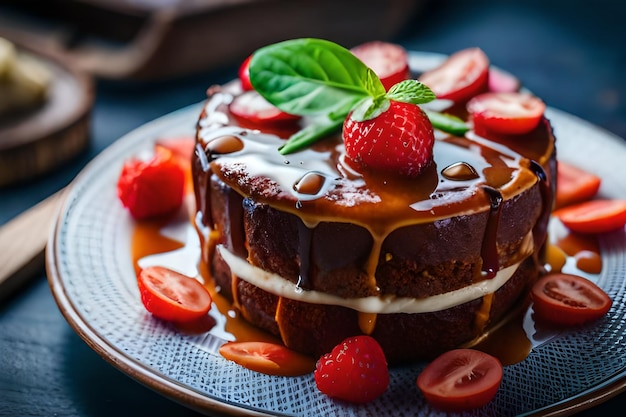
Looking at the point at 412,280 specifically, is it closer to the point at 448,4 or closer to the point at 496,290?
the point at 496,290

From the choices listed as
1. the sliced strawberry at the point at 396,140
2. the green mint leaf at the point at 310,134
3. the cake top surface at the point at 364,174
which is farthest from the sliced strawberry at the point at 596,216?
the green mint leaf at the point at 310,134

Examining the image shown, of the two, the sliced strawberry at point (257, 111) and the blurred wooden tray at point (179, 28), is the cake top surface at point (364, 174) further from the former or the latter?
the blurred wooden tray at point (179, 28)

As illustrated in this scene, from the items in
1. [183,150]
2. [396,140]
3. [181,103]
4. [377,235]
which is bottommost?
[181,103]

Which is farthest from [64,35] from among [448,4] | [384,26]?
[448,4]

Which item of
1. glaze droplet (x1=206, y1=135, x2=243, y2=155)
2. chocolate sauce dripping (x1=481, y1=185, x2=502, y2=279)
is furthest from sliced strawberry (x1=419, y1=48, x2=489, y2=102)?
glaze droplet (x1=206, y1=135, x2=243, y2=155)

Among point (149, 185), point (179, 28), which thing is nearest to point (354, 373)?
point (149, 185)

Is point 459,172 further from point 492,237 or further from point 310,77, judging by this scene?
point 310,77
